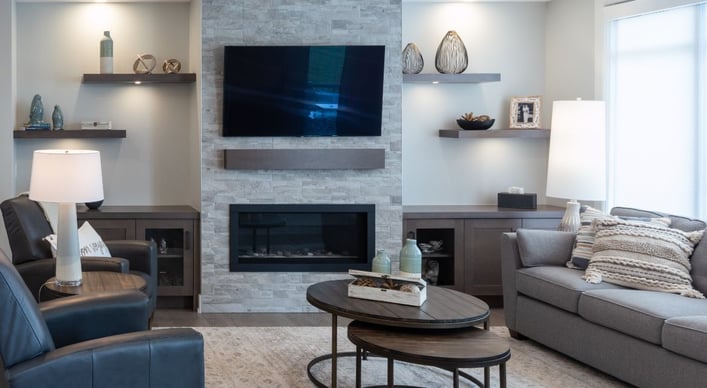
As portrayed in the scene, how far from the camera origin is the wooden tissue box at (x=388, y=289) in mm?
3934

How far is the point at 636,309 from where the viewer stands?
398 cm

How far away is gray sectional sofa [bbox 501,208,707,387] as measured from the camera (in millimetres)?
3693

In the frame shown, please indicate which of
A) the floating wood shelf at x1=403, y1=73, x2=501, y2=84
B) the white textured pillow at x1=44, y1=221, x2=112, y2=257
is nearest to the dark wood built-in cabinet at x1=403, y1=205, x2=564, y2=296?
the floating wood shelf at x1=403, y1=73, x2=501, y2=84

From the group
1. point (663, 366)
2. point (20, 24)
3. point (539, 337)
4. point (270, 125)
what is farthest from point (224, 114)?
point (663, 366)

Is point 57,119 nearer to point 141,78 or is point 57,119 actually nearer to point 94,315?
point 141,78

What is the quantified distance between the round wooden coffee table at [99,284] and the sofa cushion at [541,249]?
7.97 ft

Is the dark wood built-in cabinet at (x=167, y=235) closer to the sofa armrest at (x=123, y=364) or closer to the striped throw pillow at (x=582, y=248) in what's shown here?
the striped throw pillow at (x=582, y=248)

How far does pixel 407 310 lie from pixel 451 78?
311cm

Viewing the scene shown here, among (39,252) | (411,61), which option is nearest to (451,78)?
(411,61)

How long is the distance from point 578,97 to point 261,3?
2673 millimetres

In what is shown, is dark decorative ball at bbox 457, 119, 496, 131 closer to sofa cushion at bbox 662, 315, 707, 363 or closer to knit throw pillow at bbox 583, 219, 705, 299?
knit throw pillow at bbox 583, 219, 705, 299

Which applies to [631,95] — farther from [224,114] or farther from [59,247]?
[59,247]

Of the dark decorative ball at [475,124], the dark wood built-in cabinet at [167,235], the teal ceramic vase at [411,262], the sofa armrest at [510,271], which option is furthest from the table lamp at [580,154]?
the dark wood built-in cabinet at [167,235]

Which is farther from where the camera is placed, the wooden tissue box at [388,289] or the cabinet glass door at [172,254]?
the cabinet glass door at [172,254]
